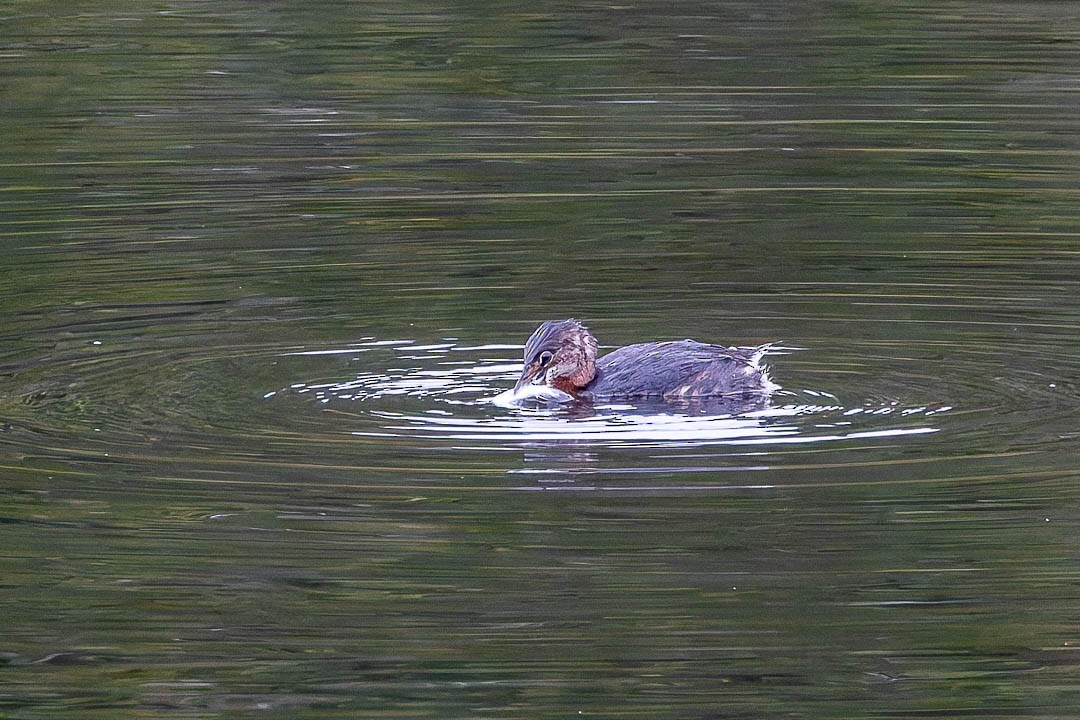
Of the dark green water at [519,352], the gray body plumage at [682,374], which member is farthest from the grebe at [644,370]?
the dark green water at [519,352]

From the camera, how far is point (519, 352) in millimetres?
9219

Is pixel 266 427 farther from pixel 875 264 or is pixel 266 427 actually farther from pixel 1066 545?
pixel 875 264

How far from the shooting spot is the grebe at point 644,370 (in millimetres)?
8352

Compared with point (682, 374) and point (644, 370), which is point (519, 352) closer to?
point (644, 370)

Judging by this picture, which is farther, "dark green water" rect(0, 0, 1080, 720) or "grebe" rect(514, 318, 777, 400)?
"grebe" rect(514, 318, 777, 400)

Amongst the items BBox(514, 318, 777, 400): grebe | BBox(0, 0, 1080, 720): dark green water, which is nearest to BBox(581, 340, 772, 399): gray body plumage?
BBox(514, 318, 777, 400): grebe

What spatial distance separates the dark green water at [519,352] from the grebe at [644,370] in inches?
8.3

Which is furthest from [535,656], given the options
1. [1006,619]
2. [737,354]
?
[737,354]

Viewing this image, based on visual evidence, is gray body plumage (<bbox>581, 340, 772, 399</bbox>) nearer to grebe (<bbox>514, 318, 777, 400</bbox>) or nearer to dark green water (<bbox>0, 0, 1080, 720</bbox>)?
grebe (<bbox>514, 318, 777, 400</bbox>)

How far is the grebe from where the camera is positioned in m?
8.35

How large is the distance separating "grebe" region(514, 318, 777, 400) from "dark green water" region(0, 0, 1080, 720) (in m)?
0.21

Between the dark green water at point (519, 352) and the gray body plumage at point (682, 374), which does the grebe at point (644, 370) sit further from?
the dark green water at point (519, 352)

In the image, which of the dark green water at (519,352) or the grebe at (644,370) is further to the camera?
the grebe at (644,370)

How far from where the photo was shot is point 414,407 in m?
8.14
